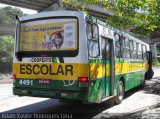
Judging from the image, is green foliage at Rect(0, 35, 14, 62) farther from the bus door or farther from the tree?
the bus door

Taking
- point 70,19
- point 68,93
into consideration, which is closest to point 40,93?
point 68,93

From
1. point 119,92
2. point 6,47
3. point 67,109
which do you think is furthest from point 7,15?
point 67,109

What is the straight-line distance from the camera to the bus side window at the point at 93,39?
28.5 feet

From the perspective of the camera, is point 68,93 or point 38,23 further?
point 38,23

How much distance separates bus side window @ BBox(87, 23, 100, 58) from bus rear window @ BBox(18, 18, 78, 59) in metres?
0.42

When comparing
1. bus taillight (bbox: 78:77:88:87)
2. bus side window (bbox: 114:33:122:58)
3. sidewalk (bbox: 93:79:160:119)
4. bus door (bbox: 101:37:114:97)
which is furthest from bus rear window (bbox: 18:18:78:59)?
bus side window (bbox: 114:33:122:58)

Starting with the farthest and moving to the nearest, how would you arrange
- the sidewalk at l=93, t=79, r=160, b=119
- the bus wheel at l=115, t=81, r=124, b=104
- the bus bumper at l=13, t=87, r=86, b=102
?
the bus wheel at l=115, t=81, r=124, b=104
the sidewalk at l=93, t=79, r=160, b=119
the bus bumper at l=13, t=87, r=86, b=102

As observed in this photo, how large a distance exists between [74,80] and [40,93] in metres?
1.18

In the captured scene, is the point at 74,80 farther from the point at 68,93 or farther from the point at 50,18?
the point at 50,18

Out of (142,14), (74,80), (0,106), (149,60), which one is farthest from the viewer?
(149,60)

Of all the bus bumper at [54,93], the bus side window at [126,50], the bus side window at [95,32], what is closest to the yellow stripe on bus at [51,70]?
the bus bumper at [54,93]

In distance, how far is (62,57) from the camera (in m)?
8.65

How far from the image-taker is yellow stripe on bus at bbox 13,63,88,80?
834 centimetres

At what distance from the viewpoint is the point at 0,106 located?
10750mm
